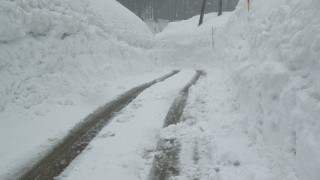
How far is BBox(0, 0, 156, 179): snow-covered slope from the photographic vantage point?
6441 mm

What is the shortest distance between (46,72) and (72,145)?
4.09m

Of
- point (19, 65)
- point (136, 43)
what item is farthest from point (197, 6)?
point (19, 65)

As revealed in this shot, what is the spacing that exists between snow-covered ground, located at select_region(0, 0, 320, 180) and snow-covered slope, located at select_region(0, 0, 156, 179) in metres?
0.03

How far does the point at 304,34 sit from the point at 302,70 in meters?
0.64

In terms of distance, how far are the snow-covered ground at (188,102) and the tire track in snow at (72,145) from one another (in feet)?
0.70

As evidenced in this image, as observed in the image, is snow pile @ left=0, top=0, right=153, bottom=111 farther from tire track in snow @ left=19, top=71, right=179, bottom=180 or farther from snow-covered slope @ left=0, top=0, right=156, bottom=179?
tire track in snow @ left=19, top=71, right=179, bottom=180

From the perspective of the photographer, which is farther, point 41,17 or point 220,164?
point 41,17

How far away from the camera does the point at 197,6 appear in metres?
62.2

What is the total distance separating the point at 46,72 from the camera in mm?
9023

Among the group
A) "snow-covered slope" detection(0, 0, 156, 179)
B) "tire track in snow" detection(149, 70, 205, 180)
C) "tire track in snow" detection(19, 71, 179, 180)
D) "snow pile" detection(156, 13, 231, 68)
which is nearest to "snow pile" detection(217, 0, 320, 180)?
"tire track in snow" detection(149, 70, 205, 180)

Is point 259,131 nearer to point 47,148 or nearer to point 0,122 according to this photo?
point 47,148

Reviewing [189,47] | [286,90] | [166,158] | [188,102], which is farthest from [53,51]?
[189,47]

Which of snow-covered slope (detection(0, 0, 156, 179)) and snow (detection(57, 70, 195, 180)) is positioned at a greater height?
snow-covered slope (detection(0, 0, 156, 179))

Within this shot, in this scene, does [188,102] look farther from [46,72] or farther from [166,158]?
[46,72]
